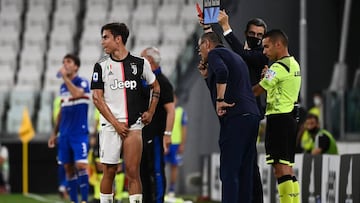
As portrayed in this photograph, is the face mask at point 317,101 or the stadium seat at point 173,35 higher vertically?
the stadium seat at point 173,35

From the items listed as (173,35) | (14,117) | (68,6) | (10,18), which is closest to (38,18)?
(10,18)

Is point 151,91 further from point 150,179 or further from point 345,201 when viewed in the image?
point 345,201

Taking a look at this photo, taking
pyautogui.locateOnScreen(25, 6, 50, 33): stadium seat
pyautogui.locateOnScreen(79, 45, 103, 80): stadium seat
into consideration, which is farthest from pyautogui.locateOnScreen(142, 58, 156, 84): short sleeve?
pyautogui.locateOnScreen(25, 6, 50, 33): stadium seat

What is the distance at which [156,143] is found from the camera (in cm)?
1412

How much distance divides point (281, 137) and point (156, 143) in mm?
2277

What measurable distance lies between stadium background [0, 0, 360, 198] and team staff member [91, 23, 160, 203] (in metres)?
6.54

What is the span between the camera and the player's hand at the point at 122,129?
11.9 m

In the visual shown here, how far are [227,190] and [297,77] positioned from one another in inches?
70.7

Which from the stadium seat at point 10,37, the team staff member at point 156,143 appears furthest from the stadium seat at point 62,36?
the team staff member at point 156,143

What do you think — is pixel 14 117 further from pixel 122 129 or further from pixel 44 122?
pixel 122 129

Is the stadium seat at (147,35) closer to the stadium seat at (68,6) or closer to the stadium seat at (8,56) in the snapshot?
the stadium seat at (68,6)

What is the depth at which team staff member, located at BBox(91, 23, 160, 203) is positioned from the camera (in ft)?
39.3

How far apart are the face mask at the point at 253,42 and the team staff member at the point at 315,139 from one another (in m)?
3.82

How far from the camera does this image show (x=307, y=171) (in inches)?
595
